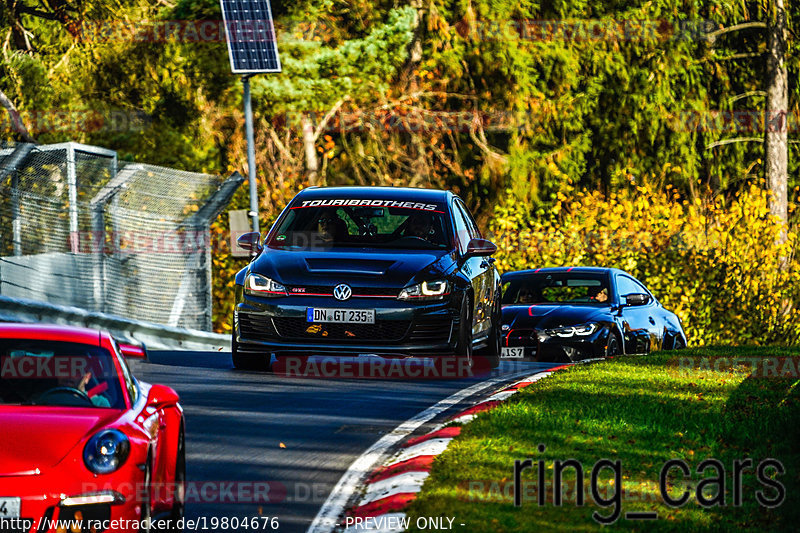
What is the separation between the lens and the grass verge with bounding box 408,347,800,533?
760cm

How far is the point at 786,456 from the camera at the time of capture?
983 centimetres

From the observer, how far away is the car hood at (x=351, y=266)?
13.5m

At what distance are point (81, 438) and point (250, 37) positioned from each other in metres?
20.2

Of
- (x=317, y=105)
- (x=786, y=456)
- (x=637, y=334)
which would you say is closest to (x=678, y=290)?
(x=637, y=334)

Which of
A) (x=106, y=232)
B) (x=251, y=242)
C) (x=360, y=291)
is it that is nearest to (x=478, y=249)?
(x=360, y=291)

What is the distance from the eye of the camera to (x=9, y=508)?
6.12 m

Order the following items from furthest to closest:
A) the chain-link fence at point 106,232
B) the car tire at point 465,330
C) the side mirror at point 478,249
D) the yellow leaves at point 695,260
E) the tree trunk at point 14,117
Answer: the tree trunk at point 14,117, the yellow leaves at point 695,260, the chain-link fence at point 106,232, the side mirror at point 478,249, the car tire at point 465,330

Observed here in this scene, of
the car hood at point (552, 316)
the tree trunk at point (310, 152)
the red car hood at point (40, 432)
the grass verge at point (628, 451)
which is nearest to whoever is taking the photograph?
the red car hood at point (40, 432)

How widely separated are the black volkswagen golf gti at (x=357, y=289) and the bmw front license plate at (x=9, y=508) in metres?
7.25

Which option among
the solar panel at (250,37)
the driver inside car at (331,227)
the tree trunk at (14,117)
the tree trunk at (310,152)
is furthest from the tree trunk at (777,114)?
the driver inside car at (331,227)

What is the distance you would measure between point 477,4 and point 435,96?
3042 millimetres

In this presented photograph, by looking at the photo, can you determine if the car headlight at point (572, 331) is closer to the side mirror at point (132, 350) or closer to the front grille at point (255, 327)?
the front grille at point (255, 327)

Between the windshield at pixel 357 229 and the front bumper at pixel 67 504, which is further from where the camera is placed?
the windshield at pixel 357 229

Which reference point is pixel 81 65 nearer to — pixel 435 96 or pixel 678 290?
pixel 435 96
